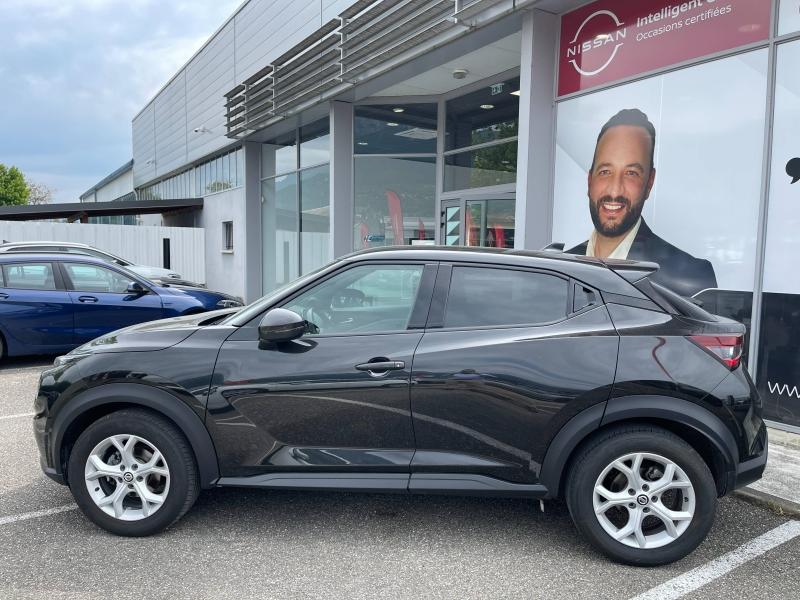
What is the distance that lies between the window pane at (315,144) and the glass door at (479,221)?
3.36m

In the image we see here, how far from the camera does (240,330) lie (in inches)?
131

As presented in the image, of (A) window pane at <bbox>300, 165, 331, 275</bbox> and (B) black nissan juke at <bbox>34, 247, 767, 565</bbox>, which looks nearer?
(B) black nissan juke at <bbox>34, 247, 767, 565</bbox>

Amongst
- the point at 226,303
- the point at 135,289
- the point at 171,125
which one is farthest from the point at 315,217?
the point at 171,125

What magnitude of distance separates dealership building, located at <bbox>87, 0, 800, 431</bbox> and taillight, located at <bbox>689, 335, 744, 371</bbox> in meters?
2.67

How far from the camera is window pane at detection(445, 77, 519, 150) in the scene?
938 cm

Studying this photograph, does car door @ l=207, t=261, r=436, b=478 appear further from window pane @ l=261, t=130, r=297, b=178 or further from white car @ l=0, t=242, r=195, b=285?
window pane @ l=261, t=130, r=297, b=178

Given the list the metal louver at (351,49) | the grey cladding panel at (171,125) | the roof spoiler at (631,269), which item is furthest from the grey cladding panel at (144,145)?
the roof spoiler at (631,269)

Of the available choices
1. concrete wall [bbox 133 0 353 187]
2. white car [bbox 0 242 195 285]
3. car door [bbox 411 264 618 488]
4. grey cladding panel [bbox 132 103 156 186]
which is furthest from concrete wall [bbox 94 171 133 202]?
car door [bbox 411 264 618 488]

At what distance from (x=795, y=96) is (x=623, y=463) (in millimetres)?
4005

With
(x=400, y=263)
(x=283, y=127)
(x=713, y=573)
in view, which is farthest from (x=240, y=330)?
(x=283, y=127)

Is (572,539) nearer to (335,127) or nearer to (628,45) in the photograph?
(628,45)

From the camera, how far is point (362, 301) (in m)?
3.44

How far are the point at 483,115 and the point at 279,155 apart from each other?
6727 millimetres

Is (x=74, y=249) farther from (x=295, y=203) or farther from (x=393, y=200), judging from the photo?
(x=393, y=200)
